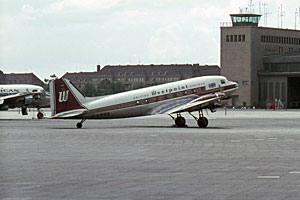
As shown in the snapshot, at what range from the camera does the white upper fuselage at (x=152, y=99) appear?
53.2 m

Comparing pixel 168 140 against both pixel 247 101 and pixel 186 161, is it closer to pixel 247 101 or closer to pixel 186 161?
pixel 186 161

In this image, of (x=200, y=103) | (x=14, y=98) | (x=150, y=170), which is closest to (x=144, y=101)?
(x=200, y=103)

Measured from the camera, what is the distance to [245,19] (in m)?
180

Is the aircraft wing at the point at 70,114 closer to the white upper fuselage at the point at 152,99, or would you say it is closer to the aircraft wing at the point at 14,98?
the white upper fuselage at the point at 152,99

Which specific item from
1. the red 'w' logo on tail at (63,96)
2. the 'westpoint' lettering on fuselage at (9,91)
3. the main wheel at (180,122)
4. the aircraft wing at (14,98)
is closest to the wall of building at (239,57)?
the 'westpoint' lettering on fuselage at (9,91)

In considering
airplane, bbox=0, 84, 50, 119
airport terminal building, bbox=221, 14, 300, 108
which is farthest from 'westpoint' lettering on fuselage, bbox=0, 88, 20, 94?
airport terminal building, bbox=221, 14, 300, 108

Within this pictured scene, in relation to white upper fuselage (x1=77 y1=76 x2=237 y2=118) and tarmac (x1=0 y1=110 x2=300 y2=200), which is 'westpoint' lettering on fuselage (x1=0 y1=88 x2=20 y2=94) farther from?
tarmac (x1=0 y1=110 x2=300 y2=200)

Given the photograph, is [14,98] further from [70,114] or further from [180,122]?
[70,114]

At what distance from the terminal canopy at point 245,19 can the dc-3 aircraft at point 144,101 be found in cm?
12318

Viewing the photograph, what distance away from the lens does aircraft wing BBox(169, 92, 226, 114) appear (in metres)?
54.7

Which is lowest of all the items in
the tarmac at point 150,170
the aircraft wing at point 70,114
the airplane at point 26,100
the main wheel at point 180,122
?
the tarmac at point 150,170

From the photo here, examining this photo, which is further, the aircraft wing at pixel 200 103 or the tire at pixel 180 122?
the tire at pixel 180 122

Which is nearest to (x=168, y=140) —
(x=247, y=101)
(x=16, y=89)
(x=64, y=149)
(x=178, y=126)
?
(x=64, y=149)

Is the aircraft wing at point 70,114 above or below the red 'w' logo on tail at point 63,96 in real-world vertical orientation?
below
